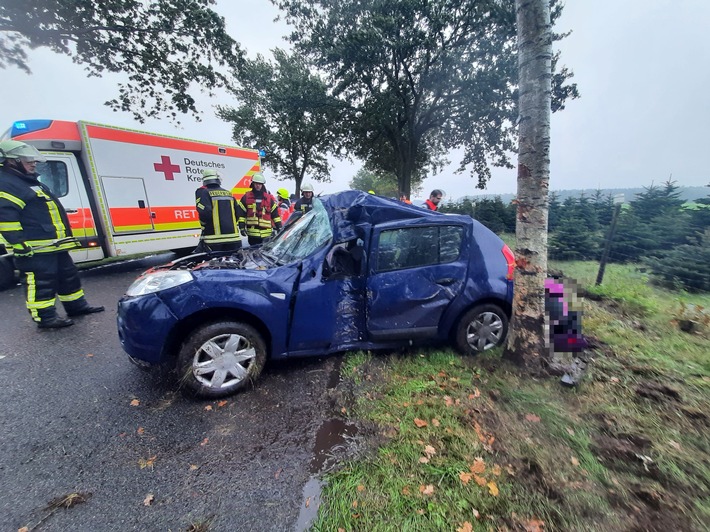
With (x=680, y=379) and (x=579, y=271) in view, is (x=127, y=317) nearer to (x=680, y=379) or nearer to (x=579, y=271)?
(x=680, y=379)

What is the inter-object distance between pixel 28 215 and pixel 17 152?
745 millimetres

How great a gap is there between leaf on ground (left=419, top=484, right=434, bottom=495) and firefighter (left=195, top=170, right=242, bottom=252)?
4.37 meters

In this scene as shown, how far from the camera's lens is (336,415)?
2562 mm

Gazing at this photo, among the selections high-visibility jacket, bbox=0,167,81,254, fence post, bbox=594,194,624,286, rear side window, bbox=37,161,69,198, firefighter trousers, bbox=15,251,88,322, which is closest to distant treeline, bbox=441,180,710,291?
fence post, bbox=594,194,624,286

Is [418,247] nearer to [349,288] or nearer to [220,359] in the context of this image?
[349,288]

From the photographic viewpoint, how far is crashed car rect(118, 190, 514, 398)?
2621mm

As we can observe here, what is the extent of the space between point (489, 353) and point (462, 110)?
Result: 1424 cm

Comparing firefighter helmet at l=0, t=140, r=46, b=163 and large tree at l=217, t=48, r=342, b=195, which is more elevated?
large tree at l=217, t=48, r=342, b=195

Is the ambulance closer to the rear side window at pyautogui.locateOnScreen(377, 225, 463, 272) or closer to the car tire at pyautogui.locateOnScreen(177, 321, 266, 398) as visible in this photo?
the car tire at pyautogui.locateOnScreen(177, 321, 266, 398)

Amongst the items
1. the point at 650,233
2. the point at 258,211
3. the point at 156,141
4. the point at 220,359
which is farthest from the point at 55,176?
the point at 650,233

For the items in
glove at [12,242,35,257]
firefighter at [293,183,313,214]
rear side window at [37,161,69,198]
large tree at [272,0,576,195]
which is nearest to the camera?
glove at [12,242,35,257]

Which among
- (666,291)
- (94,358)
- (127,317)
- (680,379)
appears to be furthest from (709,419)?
(94,358)

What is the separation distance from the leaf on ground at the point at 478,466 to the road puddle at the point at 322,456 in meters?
0.82

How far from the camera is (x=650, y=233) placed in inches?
316
